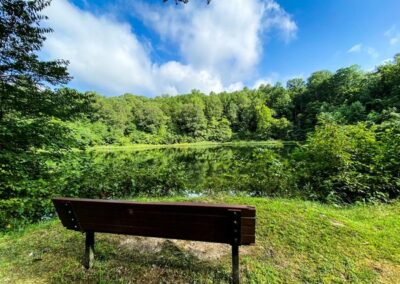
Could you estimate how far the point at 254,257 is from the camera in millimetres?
2580

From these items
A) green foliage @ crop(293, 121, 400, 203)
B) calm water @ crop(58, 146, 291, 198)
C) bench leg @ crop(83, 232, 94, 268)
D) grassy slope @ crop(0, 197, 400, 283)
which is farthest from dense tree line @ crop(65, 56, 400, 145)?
bench leg @ crop(83, 232, 94, 268)

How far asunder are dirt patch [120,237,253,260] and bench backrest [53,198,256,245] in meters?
0.74

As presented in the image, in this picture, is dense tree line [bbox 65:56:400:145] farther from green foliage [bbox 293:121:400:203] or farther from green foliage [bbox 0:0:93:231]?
green foliage [bbox 293:121:400:203]

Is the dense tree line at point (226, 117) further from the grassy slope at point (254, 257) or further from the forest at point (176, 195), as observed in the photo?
the grassy slope at point (254, 257)

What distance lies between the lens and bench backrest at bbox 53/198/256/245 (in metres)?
1.87

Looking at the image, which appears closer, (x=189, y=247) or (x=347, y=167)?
(x=189, y=247)

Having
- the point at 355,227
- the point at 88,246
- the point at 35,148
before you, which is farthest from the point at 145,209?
the point at 35,148

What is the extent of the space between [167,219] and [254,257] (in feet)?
3.93

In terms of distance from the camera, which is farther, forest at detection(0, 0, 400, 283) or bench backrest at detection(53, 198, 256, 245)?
forest at detection(0, 0, 400, 283)

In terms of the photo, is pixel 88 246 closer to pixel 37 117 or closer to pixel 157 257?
pixel 157 257

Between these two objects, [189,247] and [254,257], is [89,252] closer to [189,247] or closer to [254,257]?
[189,247]

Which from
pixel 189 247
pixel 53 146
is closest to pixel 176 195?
pixel 53 146

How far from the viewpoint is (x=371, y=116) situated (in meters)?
10.2

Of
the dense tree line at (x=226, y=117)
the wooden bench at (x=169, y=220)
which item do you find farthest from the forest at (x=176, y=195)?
the dense tree line at (x=226, y=117)
